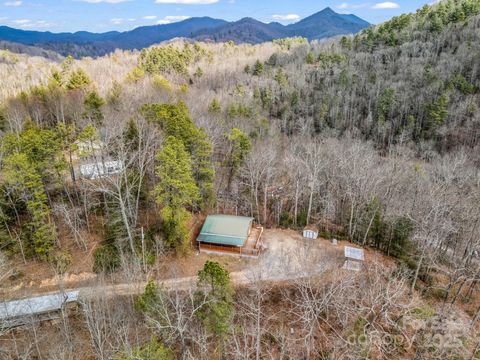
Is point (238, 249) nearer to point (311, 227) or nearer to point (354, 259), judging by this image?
point (311, 227)

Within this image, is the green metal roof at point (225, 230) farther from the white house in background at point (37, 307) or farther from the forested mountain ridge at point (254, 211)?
the white house in background at point (37, 307)

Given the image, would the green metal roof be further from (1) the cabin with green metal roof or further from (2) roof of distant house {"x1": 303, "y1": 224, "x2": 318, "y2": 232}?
(2) roof of distant house {"x1": 303, "y1": 224, "x2": 318, "y2": 232}

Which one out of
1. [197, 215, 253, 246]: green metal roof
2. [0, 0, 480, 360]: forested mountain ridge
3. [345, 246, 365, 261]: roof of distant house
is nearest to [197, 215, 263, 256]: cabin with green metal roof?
[197, 215, 253, 246]: green metal roof

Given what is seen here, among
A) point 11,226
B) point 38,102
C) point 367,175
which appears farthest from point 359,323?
point 38,102

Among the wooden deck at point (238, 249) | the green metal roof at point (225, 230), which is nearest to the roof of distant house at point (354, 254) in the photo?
the wooden deck at point (238, 249)

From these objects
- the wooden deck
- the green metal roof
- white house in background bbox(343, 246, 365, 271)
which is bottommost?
the wooden deck

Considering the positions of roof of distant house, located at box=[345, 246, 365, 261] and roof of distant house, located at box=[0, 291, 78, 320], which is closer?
roof of distant house, located at box=[0, 291, 78, 320]
